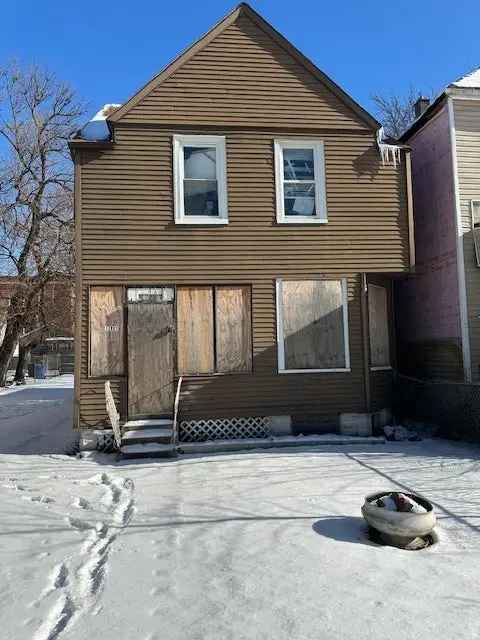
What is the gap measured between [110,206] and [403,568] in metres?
8.15

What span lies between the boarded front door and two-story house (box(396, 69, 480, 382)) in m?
6.01

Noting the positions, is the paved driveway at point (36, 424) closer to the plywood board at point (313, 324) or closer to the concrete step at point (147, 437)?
the concrete step at point (147, 437)

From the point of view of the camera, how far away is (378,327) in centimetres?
1098

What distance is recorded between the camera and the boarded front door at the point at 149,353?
961 cm

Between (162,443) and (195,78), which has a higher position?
(195,78)

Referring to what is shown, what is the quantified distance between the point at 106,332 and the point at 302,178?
5.15m

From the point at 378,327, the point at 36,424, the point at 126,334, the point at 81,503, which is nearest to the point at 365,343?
the point at 378,327

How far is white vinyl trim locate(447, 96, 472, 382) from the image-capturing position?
1031 centimetres

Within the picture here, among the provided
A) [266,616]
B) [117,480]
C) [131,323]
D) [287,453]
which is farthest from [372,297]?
[266,616]

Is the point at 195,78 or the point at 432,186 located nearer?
the point at 195,78

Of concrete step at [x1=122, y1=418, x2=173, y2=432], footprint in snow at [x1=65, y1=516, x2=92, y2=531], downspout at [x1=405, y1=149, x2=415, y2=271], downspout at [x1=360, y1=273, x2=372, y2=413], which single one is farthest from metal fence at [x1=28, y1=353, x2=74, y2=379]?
footprint in snow at [x1=65, y1=516, x2=92, y2=531]

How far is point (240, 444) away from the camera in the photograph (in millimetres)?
9180

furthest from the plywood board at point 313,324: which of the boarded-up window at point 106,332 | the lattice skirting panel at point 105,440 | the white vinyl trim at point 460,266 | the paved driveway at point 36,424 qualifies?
the paved driveway at point 36,424

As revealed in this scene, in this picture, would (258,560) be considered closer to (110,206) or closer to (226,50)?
(110,206)
